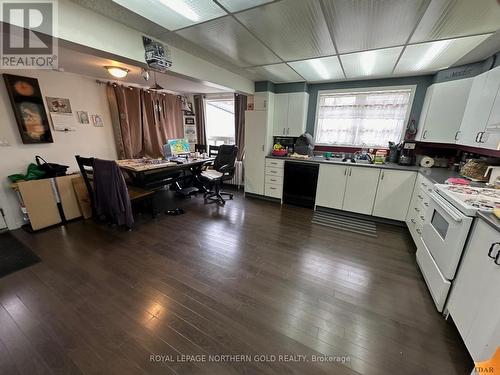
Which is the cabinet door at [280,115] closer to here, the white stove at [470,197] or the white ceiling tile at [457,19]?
the white ceiling tile at [457,19]

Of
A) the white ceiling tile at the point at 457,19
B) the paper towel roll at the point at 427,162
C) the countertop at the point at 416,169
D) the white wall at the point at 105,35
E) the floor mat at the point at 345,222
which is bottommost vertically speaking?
A: the floor mat at the point at 345,222

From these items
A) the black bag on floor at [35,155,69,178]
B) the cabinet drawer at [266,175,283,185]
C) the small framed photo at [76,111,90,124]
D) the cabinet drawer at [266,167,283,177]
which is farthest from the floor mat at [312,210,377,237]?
the small framed photo at [76,111,90,124]

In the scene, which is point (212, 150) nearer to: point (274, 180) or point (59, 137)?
point (274, 180)

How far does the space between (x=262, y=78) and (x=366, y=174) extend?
2467 millimetres

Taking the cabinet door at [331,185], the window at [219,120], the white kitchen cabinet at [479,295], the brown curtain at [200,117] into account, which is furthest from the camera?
the brown curtain at [200,117]

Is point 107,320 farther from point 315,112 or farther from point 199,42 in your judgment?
point 315,112

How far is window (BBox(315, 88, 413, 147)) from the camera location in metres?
3.34

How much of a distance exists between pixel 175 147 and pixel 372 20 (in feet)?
11.6

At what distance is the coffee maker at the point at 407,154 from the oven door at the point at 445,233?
1366mm

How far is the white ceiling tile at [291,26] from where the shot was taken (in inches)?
57.7

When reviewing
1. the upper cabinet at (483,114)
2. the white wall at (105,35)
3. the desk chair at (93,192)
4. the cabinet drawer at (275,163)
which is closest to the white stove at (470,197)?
the upper cabinet at (483,114)

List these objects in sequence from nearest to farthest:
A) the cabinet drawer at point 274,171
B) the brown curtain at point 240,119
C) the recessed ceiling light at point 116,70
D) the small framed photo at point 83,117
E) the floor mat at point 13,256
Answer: the floor mat at point 13,256 → the recessed ceiling light at point 116,70 → the small framed photo at point 83,117 → the cabinet drawer at point 274,171 → the brown curtain at point 240,119

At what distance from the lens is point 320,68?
9.39ft

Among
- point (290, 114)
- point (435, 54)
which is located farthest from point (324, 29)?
point (290, 114)
